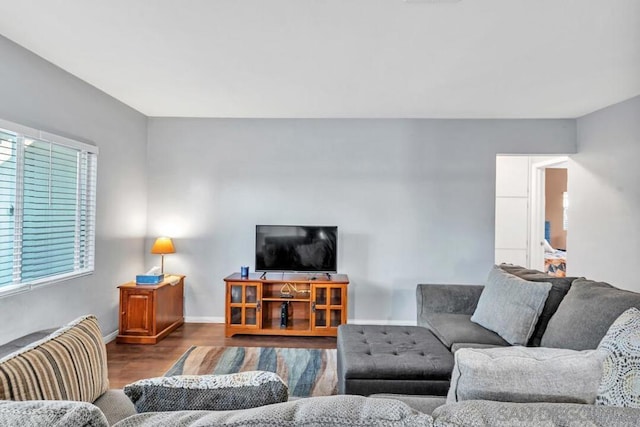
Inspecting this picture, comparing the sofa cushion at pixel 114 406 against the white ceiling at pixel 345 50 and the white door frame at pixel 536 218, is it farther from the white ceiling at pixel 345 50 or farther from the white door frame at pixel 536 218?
the white door frame at pixel 536 218

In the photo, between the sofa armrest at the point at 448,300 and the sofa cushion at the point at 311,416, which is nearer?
the sofa cushion at the point at 311,416

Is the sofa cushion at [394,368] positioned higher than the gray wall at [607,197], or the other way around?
the gray wall at [607,197]

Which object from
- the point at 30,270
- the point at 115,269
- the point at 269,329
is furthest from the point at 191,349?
the point at 30,270

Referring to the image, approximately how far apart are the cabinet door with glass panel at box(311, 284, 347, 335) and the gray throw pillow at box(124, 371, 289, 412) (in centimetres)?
290

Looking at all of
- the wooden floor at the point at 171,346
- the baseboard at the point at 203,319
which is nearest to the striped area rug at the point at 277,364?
the wooden floor at the point at 171,346

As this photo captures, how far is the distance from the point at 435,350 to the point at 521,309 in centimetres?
67

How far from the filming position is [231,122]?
4332 millimetres

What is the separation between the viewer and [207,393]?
91 cm

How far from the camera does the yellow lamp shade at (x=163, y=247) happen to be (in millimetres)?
3990

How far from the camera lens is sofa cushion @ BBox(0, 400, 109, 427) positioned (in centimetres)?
67

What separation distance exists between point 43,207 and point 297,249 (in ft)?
7.83

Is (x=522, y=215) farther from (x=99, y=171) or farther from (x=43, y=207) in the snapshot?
(x=43, y=207)

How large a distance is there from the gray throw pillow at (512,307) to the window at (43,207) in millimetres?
3490

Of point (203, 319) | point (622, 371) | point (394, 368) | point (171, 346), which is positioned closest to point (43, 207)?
point (171, 346)
